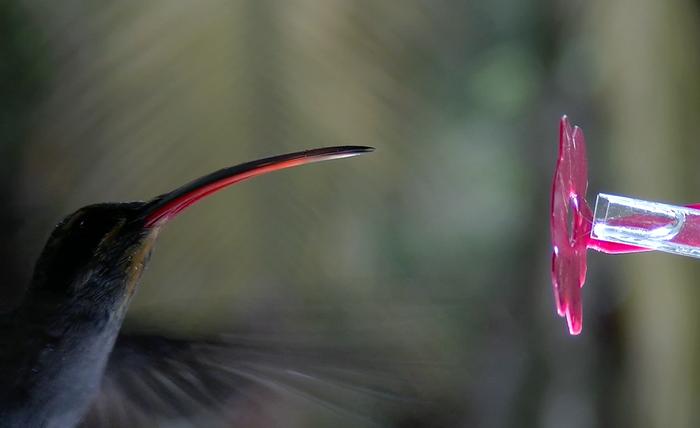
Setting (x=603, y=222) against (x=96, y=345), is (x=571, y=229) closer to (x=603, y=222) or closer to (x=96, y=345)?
(x=603, y=222)

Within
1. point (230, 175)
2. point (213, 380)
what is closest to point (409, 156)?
point (213, 380)

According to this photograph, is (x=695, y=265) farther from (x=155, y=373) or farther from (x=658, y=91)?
(x=155, y=373)

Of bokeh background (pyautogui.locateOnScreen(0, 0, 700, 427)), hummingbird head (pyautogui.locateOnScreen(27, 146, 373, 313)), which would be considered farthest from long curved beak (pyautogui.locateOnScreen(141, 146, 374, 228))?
bokeh background (pyautogui.locateOnScreen(0, 0, 700, 427))

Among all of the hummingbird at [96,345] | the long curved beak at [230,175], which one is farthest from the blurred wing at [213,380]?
the long curved beak at [230,175]

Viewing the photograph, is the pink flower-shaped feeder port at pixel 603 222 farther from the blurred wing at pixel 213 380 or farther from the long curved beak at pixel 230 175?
the blurred wing at pixel 213 380

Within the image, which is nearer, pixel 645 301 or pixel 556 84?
pixel 645 301

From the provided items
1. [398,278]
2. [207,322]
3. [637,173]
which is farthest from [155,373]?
[637,173]

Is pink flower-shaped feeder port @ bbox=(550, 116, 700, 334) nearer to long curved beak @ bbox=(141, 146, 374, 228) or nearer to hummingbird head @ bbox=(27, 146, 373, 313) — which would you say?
long curved beak @ bbox=(141, 146, 374, 228)
